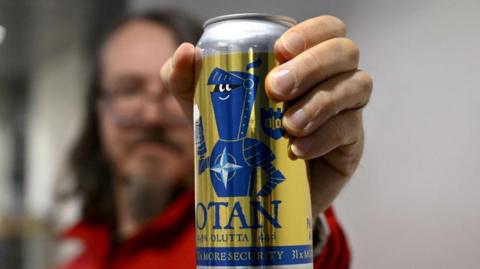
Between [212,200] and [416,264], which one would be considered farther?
[416,264]

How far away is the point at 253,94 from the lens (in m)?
0.56

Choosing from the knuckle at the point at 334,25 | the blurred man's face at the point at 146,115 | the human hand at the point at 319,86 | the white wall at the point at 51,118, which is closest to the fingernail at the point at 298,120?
the human hand at the point at 319,86

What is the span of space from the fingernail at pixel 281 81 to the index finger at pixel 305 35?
0.07ft

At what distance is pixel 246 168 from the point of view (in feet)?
1.79

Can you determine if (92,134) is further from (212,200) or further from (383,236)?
(212,200)

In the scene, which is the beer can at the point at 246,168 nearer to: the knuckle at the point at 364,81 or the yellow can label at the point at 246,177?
the yellow can label at the point at 246,177

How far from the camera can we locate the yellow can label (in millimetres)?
543

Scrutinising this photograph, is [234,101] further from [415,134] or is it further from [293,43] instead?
[415,134]

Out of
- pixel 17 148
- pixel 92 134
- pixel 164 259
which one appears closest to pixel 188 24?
pixel 92 134

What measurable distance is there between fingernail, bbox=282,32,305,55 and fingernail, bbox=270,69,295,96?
0.02 metres

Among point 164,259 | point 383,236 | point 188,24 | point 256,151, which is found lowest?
point 164,259

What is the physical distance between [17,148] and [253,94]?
6.34 feet

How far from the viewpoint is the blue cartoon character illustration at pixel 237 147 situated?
1.80 ft

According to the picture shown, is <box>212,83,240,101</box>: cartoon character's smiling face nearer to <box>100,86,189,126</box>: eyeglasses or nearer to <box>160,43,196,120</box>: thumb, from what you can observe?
<box>160,43,196,120</box>: thumb
